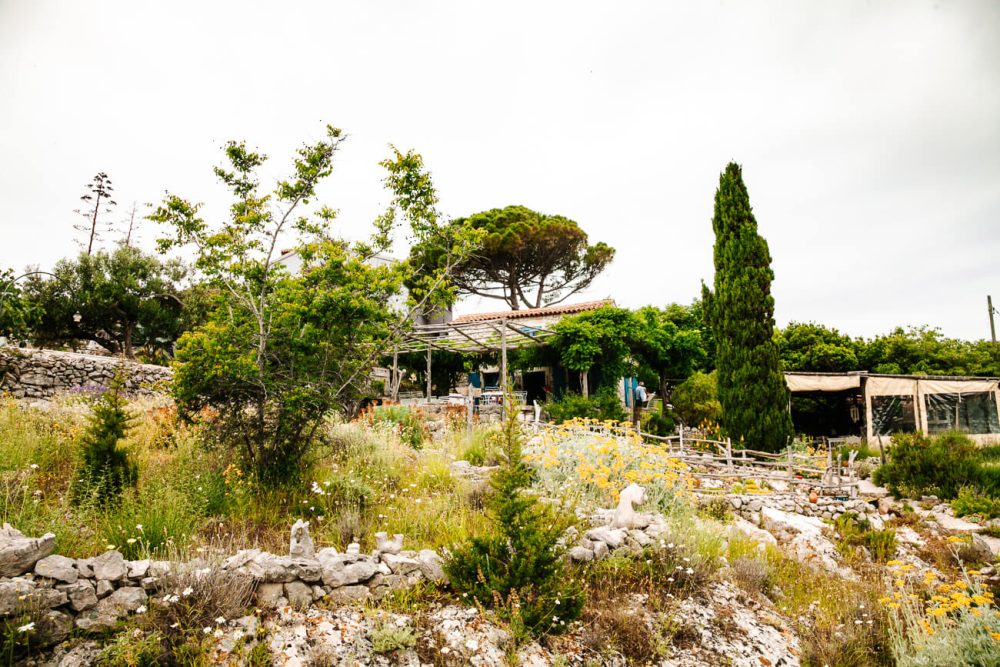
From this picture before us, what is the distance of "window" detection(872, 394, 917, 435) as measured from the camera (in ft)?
51.7

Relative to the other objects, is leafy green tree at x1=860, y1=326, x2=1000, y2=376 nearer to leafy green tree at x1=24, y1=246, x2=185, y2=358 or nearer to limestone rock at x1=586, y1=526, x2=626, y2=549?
limestone rock at x1=586, y1=526, x2=626, y2=549

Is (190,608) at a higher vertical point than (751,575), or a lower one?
higher

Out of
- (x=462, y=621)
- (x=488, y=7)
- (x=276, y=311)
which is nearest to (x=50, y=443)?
(x=276, y=311)

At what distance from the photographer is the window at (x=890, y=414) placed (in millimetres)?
15766

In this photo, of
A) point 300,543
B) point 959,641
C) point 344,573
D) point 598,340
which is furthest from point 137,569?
point 598,340

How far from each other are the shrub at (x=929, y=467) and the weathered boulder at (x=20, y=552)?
43.3ft

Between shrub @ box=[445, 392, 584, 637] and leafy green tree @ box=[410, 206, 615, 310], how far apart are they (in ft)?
65.8

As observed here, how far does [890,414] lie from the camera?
1598cm

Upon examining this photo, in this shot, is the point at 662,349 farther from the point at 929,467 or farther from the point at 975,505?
the point at 975,505

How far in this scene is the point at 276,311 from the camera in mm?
5680

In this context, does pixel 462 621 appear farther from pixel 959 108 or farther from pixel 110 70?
pixel 959 108

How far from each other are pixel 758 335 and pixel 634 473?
10090 millimetres

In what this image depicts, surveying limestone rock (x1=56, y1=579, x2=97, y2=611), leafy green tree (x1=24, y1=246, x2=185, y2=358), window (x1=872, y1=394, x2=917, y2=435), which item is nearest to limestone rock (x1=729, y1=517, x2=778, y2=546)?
limestone rock (x1=56, y1=579, x2=97, y2=611)

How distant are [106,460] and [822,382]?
19036 millimetres
